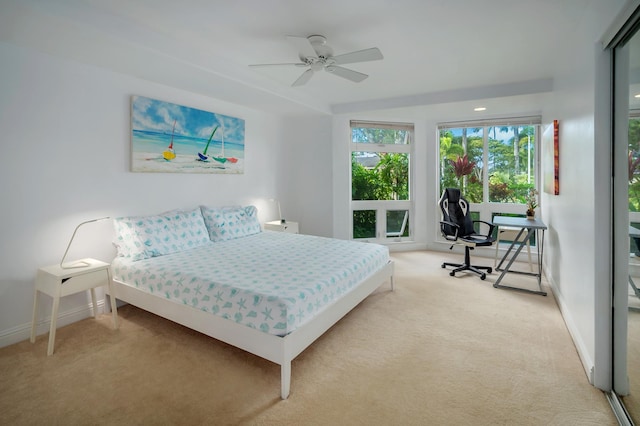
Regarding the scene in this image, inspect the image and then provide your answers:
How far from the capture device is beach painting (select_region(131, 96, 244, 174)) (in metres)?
3.35

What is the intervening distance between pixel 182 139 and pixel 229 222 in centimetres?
111

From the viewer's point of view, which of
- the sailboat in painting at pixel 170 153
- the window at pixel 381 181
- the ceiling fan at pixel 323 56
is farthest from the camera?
the window at pixel 381 181

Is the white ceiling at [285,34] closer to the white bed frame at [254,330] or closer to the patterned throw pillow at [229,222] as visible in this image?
the patterned throw pillow at [229,222]

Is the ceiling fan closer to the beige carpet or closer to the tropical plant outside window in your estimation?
the beige carpet

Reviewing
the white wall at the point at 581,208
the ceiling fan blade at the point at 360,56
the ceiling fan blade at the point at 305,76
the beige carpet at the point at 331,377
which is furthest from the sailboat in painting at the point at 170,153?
the white wall at the point at 581,208

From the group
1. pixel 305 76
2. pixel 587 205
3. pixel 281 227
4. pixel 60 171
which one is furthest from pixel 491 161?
pixel 60 171

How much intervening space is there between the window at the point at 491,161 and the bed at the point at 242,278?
2.81 metres

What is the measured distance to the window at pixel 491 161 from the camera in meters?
5.02

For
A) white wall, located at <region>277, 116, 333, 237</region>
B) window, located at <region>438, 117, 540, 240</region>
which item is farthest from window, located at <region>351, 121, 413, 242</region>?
window, located at <region>438, 117, 540, 240</region>

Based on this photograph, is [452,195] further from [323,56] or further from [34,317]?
[34,317]

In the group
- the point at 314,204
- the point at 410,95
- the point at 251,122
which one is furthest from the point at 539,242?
the point at 251,122

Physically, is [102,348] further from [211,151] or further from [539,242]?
[539,242]

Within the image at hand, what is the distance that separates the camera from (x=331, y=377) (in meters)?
2.07

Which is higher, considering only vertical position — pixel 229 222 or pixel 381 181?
pixel 381 181
